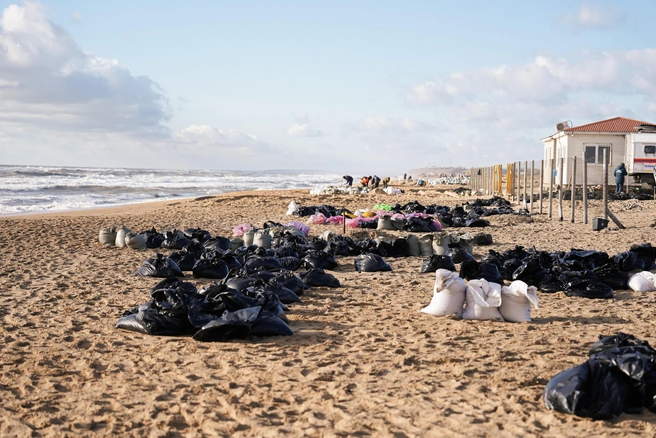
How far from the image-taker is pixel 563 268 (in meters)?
8.74

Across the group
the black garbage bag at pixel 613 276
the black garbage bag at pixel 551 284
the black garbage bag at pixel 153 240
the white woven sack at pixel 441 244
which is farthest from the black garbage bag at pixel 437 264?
the black garbage bag at pixel 153 240

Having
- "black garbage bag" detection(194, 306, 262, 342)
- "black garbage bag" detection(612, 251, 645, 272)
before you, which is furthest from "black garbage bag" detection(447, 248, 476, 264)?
"black garbage bag" detection(194, 306, 262, 342)

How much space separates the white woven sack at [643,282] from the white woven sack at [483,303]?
2657 mm

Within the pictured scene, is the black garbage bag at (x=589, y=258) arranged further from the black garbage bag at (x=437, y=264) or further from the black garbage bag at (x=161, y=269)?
the black garbage bag at (x=161, y=269)

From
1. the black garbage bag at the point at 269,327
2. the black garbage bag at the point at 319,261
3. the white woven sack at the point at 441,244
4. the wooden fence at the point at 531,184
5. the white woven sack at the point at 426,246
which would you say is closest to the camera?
the black garbage bag at the point at 269,327

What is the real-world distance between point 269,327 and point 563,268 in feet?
14.7

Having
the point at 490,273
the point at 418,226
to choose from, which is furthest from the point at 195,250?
the point at 418,226

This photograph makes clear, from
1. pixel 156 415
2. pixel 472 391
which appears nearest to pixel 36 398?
pixel 156 415

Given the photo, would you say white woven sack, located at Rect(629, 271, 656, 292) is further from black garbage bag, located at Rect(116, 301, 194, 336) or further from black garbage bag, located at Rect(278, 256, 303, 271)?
black garbage bag, located at Rect(116, 301, 194, 336)

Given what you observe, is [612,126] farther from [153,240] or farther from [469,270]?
[469,270]

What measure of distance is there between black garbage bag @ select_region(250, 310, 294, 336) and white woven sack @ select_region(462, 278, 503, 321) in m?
1.81

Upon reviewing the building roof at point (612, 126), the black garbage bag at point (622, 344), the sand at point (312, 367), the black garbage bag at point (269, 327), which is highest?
the building roof at point (612, 126)

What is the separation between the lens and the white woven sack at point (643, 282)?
8.27 m

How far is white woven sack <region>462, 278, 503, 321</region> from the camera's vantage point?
660 centimetres
